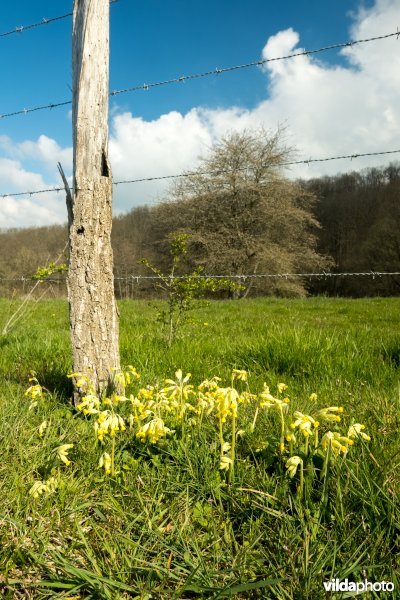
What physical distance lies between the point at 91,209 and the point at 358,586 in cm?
261

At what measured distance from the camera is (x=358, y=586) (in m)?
1.39

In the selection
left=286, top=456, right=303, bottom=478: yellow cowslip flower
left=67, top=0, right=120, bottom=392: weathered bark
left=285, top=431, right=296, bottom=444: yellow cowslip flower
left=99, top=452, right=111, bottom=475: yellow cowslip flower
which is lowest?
left=99, top=452, right=111, bottom=475: yellow cowslip flower

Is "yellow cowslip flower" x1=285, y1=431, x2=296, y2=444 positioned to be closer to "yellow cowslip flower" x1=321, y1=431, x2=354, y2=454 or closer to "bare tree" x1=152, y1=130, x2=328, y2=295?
"yellow cowslip flower" x1=321, y1=431, x2=354, y2=454

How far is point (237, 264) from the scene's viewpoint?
26906 mm

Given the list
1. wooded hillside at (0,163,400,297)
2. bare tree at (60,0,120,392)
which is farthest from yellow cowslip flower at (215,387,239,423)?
wooded hillside at (0,163,400,297)

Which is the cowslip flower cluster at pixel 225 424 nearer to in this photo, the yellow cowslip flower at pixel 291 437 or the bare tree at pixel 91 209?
the yellow cowslip flower at pixel 291 437

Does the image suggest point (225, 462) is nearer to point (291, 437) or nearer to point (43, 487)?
point (291, 437)

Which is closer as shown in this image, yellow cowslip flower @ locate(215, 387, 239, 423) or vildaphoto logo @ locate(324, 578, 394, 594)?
vildaphoto logo @ locate(324, 578, 394, 594)

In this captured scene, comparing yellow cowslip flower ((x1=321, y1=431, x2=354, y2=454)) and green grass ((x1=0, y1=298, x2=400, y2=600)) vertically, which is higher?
yellow cowslip flower ((x1=321, y1=431, x2=354, y2=454))

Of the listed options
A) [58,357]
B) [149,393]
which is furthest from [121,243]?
[149,393]

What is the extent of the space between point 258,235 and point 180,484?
26945mm

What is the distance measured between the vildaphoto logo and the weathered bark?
197 cm

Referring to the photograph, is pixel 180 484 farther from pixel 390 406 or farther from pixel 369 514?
pixel 390 406

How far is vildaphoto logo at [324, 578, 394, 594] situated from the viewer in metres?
1.36
